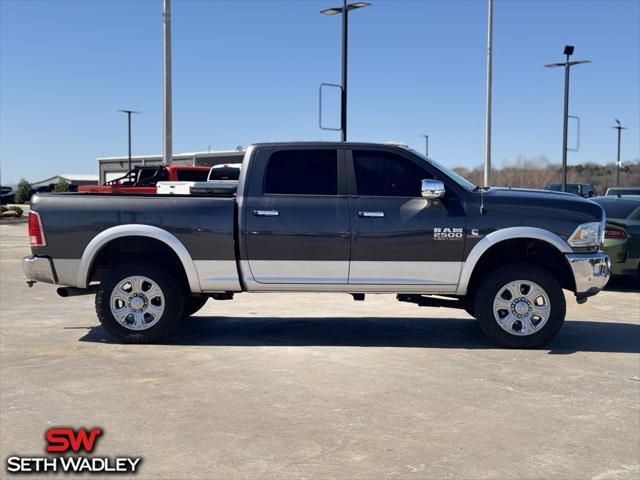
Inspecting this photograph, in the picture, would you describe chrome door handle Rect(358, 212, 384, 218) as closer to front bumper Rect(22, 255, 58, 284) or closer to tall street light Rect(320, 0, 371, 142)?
front bumper Rect(22, 255, 58, 284)

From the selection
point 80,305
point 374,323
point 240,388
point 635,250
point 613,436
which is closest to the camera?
point 613,436

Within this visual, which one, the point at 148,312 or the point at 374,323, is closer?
the point at 148,312

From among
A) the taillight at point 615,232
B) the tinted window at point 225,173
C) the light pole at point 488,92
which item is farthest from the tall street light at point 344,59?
the taillight at point 615,232

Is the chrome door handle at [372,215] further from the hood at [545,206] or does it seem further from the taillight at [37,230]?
the taillight at [37,230]

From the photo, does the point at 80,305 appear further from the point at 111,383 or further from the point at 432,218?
the point at 432,218

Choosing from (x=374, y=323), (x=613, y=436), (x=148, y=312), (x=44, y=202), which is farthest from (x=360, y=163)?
(x=613, y=436)

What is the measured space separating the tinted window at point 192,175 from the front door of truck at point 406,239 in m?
11.6

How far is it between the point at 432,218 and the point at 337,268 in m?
1.08

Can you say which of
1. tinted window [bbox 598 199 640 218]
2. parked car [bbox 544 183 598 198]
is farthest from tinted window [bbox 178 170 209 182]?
parked car [bbox 544 183 598 198]

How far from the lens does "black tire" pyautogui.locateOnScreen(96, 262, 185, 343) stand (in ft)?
23.7

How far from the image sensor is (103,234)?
7.14m

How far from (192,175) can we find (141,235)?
11.6 m

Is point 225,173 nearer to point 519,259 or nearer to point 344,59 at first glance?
point 344,59

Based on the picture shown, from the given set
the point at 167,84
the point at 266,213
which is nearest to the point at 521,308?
the point at 266,213
